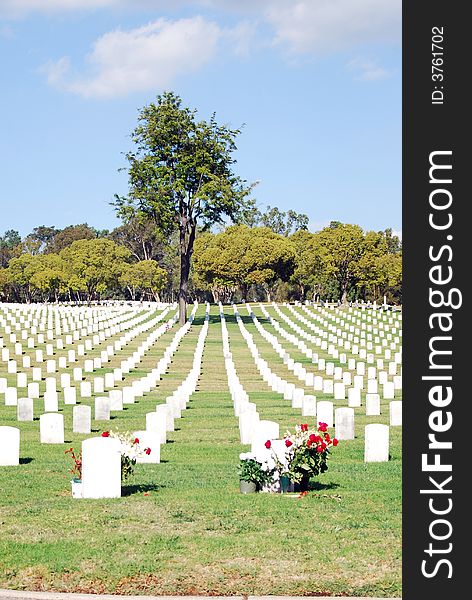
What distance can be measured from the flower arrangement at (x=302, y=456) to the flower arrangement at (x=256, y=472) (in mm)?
163

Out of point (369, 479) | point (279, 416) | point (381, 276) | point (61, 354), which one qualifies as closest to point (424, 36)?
point (369, 479)

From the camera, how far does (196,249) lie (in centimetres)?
11781

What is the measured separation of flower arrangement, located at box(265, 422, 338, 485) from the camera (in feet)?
46.0

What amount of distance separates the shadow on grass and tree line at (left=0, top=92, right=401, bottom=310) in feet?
170

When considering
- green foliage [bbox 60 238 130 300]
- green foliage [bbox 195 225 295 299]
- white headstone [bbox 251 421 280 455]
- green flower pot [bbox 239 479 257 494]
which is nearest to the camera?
green flower pot [bbox 239 479 257 494]

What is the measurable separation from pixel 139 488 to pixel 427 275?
7.12 meters

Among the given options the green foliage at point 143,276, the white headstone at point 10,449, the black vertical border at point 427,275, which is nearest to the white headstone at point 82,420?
the white headstone at point 10,449

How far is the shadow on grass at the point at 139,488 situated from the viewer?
14.4 meters

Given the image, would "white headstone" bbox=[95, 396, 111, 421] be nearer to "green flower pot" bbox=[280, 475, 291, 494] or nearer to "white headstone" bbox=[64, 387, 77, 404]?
"white headstone" bbox=[64, 387, 77, 404]

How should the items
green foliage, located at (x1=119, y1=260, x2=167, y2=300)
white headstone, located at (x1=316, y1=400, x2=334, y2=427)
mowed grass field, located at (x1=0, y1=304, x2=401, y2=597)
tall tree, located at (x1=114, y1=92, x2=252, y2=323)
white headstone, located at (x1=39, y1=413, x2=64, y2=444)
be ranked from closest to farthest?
mowed grass field, located at (x1=0, y1=304, x2=401, y2=597) < white headstone, located at (x1=39, y1=413, x2=64, y2=444) < white headstone, located at (x1=316, y1=400, x2=334, y2=427) < tall tree, located at (x1=114, y1=92, x2=252, y2=323) < green foliage, located at (x1=119, y1=260, x2=167, y2=300)

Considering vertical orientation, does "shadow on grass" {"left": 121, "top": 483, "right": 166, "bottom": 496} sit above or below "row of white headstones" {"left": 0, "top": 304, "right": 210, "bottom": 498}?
below

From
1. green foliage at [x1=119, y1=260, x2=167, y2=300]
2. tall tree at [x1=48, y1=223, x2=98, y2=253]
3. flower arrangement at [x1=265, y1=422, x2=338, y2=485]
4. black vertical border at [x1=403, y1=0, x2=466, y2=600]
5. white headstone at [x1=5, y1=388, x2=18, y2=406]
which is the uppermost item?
tall tree at [x1=48, y1=223, x2=98, y2=253]

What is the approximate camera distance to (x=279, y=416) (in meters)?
25.3

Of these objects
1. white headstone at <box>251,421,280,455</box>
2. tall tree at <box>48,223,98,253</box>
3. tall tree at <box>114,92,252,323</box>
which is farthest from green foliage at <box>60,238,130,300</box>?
white headstone at <box>251,421,280,455</box>
